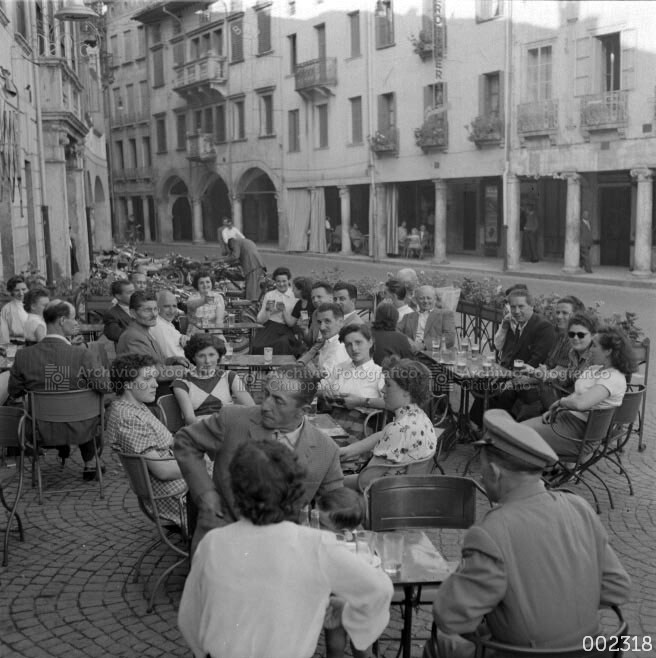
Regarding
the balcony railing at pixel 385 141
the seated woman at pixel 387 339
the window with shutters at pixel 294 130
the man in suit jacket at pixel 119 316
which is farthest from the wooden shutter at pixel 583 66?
the seated woman at pixel 387 339

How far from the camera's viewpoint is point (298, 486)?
286cm

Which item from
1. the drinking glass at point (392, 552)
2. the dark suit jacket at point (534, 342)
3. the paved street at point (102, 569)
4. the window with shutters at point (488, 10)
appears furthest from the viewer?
the window with shutters at point (488, 10)

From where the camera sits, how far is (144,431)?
526 cm

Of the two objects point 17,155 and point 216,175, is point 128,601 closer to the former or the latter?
point 17,155

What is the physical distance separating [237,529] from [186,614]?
0.37 m

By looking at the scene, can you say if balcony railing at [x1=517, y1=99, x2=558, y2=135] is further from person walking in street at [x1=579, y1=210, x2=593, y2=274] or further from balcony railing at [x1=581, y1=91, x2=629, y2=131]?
person walking in street at [x1=579, y1=210, x2=593, y2=274]

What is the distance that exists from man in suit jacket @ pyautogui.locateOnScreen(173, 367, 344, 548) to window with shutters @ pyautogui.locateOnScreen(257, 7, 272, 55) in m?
35.0

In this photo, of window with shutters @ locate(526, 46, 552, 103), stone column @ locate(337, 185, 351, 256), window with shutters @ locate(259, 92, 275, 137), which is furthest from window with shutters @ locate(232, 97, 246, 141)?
→ window with shutters @ locate(526, 46, 552, 103)

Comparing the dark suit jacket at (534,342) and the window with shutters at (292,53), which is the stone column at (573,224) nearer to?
the dark suit jacket at (534,342)

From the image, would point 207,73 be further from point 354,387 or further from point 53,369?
point 354,387

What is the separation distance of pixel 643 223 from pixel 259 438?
63.0 ft

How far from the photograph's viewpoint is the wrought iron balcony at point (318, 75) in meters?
32.6

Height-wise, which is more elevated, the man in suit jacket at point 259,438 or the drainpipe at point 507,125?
the drainpipe at point 507,125

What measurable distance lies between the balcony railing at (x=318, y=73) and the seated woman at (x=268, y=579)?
31376 millimetres
